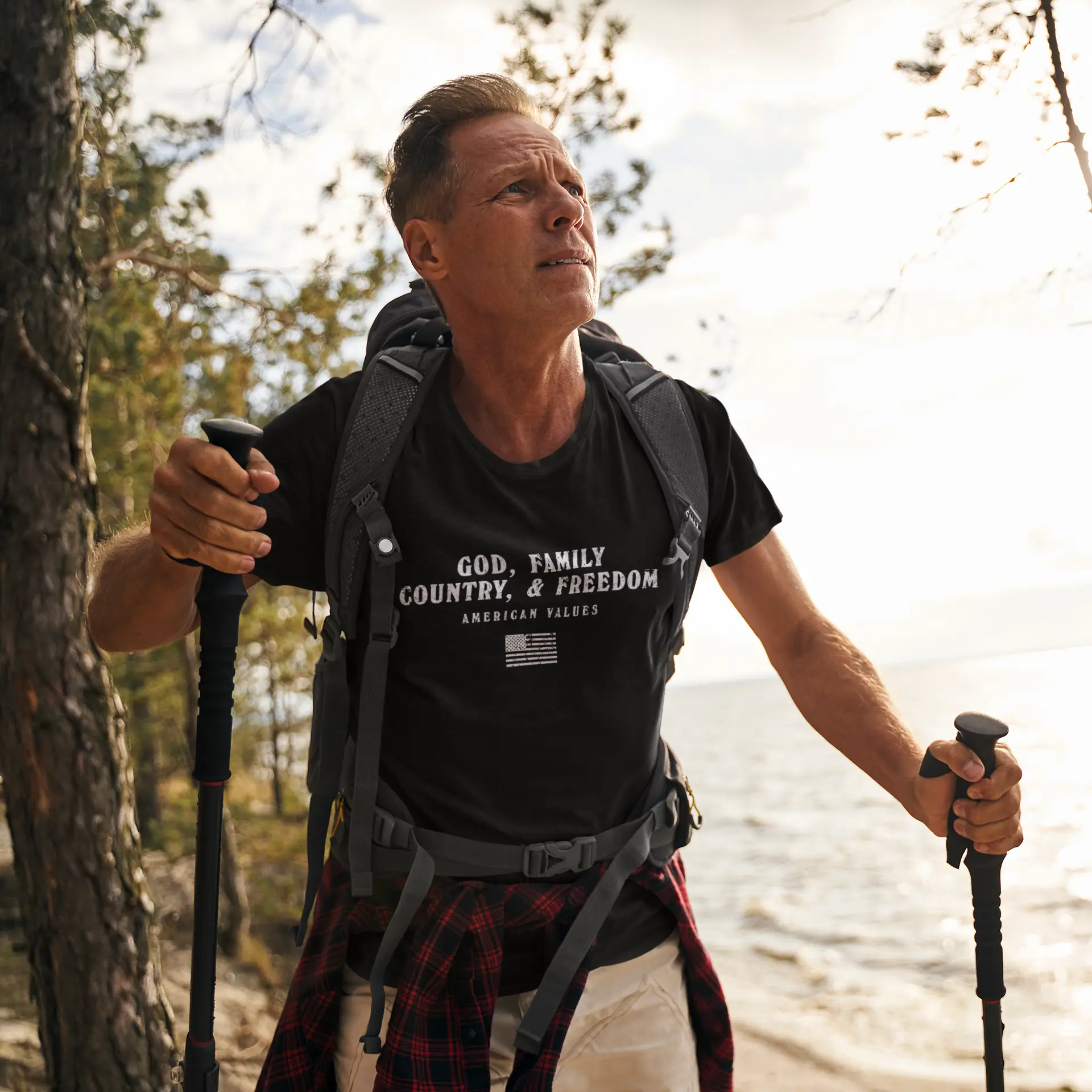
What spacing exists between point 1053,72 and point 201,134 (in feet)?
19.2

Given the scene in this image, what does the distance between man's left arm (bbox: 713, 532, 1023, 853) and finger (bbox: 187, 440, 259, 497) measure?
125cm

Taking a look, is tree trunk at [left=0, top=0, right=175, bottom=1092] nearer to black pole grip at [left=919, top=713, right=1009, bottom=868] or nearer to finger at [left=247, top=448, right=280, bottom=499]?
finger at [left=247, top=448, right=280, bottom=499]

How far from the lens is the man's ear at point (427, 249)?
8.44 ft

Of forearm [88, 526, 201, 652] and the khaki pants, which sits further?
the khaki pants

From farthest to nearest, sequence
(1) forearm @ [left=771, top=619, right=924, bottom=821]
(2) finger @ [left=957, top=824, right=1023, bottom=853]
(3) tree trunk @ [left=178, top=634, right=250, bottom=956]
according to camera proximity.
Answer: (3) tree trunk @ [left=178, top=634, right=250, bottom=956], (1) forearm @ [left=771, top=619, right=924, bottom=821], (2) finger @ [left=957, top=824, right=1023, bottom=853]

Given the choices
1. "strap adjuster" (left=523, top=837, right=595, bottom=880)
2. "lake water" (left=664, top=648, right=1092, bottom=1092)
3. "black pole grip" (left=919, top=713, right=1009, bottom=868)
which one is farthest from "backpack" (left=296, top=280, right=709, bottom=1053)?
"lake water" (left=664, top=648, right=1092, bottom=1092)

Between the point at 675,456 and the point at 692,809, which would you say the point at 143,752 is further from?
the point at 675,456

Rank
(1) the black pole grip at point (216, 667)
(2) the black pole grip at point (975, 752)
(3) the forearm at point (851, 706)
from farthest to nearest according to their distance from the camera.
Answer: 1. (3) the forearm at point (851, 706)
2. (2) the black pole grip at point (975, 752)
3. (1) the black pole grip at point (216, 667)

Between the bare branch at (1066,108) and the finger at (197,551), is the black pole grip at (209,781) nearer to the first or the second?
the finger at (197,551)

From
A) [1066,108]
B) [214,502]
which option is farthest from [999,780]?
[1066,108]

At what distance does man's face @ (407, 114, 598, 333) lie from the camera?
2.38 m

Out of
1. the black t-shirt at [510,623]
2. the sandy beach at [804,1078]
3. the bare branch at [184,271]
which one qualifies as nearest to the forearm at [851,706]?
the black t-shirt at [510,623]

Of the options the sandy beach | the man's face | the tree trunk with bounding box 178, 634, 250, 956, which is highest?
the man's face

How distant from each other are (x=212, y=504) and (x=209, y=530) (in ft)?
0.14
